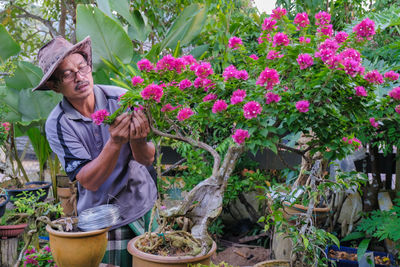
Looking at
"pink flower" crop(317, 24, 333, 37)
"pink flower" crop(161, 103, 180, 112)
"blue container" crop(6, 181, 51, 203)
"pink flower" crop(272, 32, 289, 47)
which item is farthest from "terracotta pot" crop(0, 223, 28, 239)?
"pink flower" crop(317, 24, 333, 37)

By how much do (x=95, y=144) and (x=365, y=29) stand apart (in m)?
1.27

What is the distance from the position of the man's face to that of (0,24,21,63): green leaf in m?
1.61

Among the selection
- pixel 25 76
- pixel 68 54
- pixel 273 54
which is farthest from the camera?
pixel 25 76

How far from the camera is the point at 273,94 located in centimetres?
114

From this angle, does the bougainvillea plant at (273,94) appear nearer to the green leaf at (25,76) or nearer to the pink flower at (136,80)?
the pink flower at (136,80)

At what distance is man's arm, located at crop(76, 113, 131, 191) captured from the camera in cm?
133

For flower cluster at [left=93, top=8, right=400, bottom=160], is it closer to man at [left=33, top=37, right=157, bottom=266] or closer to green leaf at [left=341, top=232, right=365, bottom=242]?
man at [left=33, top=37, right=157, bottom=266]

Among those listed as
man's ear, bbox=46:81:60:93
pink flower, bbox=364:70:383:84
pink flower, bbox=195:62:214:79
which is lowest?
pink flower, bbox=364:70:383:84

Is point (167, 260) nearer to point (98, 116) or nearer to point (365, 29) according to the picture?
point (98, 116)

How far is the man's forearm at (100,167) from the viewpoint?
1465mm

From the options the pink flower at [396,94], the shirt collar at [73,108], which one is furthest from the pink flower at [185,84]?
the pink flower at [396,94]

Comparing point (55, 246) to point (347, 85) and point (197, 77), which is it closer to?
point (197, 77)

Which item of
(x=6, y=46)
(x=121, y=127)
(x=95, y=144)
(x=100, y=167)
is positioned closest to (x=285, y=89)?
(x=121, y=127)

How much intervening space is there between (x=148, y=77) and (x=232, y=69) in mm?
324
